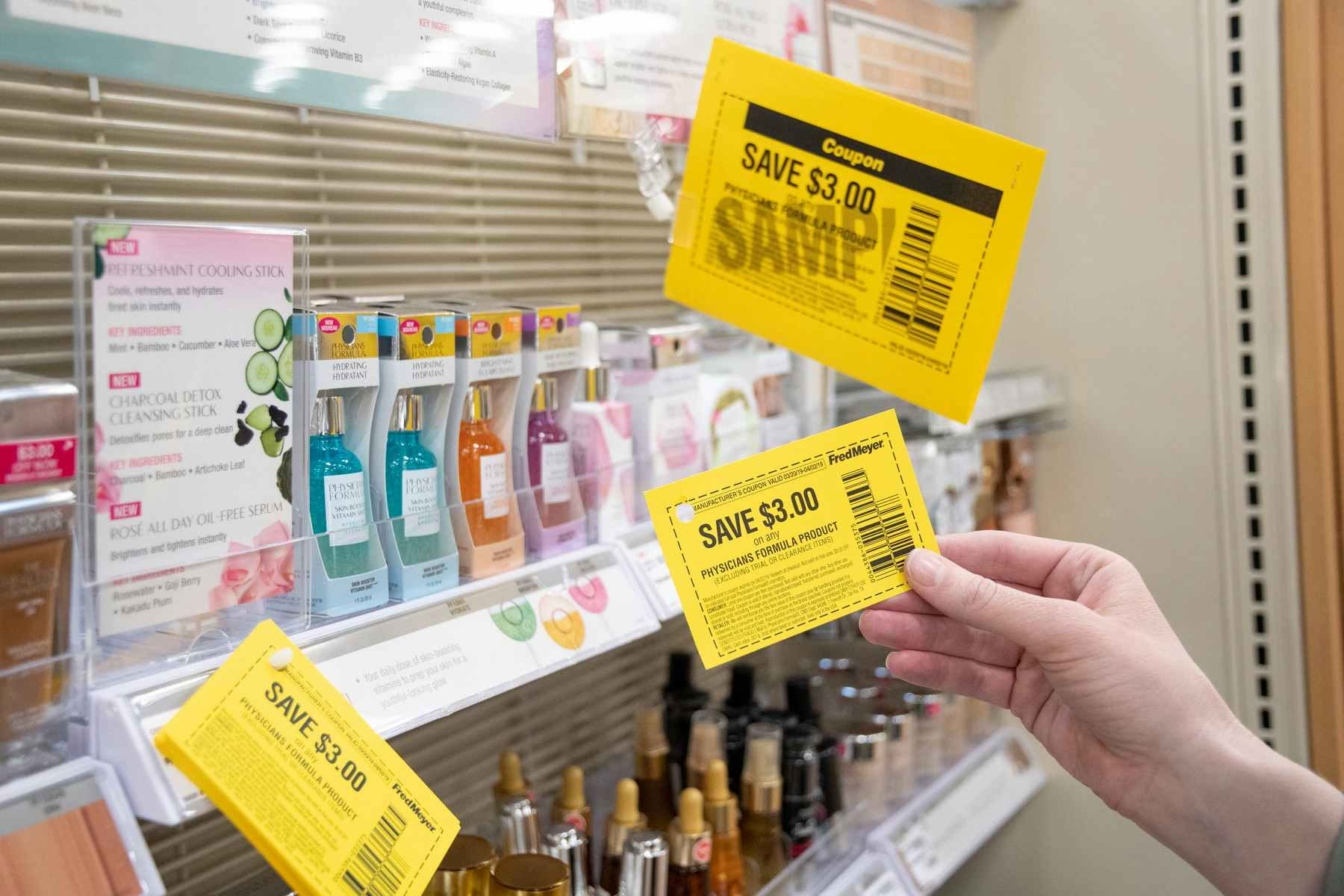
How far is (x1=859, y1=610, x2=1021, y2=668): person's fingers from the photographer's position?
3.86ft

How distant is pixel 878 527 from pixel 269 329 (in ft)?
1.76

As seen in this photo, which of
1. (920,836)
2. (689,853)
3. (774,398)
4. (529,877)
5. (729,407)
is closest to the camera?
(529,877)

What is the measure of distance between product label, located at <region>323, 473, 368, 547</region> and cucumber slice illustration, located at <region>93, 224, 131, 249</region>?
0.27 meters

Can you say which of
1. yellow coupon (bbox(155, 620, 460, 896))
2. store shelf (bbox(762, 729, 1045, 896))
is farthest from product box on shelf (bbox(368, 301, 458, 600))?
store shelf (bbox(762, 729, 1045, 896))

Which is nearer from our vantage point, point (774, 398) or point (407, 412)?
point (407, 412)

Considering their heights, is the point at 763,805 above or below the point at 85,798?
below

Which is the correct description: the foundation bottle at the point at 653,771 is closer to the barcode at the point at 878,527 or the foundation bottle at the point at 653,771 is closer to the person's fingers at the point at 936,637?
the person's fingers at the point at 936,637

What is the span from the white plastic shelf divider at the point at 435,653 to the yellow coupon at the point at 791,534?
22cm

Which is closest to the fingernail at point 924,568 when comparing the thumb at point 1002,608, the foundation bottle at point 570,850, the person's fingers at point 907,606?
the thumb at point 1002,608

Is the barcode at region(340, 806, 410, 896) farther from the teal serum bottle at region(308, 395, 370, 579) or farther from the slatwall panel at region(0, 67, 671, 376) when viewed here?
the slatwall panel at region(0, 67, 671, 376)

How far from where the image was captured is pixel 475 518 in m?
1.11

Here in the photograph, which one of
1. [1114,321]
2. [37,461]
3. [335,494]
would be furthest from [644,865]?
[1114,321]

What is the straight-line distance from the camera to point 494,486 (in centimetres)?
113

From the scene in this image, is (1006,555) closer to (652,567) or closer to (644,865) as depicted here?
(652,567)
